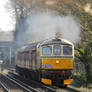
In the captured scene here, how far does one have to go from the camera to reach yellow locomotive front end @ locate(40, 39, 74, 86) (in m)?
15.1

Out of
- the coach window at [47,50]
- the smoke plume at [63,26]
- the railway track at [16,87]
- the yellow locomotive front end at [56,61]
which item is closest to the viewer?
the railway track at [16,87]

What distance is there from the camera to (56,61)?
15.2 m

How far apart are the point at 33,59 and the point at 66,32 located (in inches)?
152

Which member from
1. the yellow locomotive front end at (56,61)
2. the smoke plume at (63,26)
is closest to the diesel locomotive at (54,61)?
the yellow locomotive front end at (56,61)

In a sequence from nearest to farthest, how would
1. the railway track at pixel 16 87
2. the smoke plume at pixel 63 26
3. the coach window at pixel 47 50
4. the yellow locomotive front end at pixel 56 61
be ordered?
the railway track at pixel 16 87 → the yellow locomotive front end at pixel 56 61 → the coach window at pixel 47 50 → the smoke plume at pixel 63 26

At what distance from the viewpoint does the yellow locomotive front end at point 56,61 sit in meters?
15.1

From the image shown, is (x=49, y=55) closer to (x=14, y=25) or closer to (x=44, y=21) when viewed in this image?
(x=44, y=21)

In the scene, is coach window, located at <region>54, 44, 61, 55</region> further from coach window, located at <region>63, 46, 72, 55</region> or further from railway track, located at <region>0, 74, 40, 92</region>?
railway track, located at <region>0, 74, 40, 92</region>

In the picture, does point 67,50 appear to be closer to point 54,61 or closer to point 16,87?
point 54,61

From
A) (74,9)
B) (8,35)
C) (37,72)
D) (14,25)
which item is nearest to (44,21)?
(74,9)

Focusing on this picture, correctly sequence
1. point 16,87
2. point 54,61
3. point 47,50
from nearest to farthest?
point 54,61
point 47,50
point 16,87

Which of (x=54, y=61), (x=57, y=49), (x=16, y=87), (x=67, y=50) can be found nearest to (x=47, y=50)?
(x=57, y=49)

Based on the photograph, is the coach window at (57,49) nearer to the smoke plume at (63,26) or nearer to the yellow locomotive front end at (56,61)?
the yellow locomotive front end at (56,61)

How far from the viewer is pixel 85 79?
15602 mm
